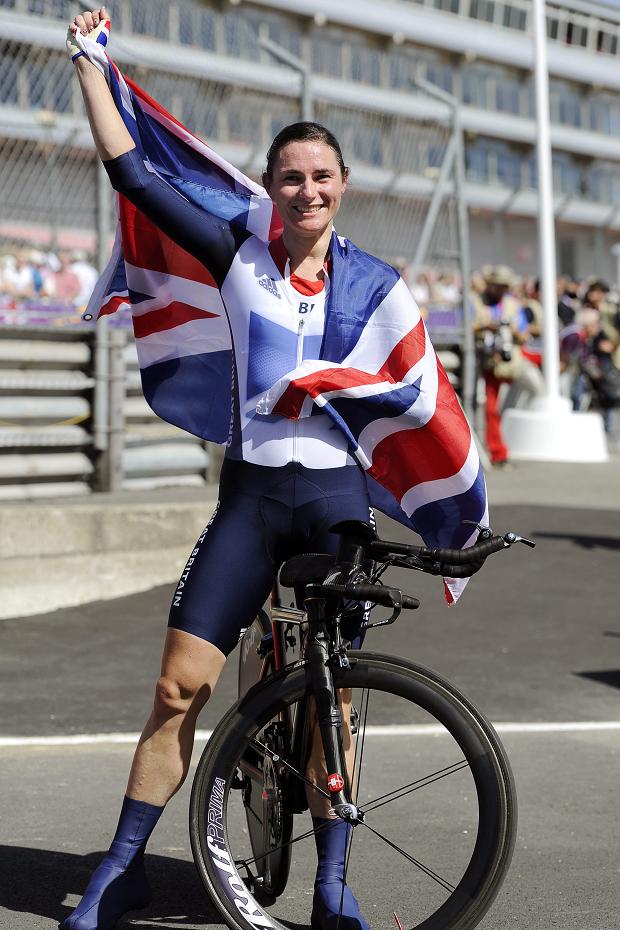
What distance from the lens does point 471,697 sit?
709cm

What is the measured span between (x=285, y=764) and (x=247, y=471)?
749 millimetres

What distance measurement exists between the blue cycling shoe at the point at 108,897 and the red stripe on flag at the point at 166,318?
56.4 inches

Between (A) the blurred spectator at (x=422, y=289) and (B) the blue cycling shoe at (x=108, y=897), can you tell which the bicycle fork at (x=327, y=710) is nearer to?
(B) the blue cycling shoe at (x=108, y=897)

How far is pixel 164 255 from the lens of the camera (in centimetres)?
445

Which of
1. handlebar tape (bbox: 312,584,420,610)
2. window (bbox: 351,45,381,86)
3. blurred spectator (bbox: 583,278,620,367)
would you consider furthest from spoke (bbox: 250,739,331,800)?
blurred spectator (bbox: 583,278,620,367)

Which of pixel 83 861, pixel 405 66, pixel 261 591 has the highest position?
pixel 405 66

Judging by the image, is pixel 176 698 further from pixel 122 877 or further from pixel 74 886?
pixel 74 886

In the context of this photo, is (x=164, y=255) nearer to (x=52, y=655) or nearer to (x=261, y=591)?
(x=261, y=591)

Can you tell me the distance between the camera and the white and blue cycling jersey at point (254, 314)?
406 cm

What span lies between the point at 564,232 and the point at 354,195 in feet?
193

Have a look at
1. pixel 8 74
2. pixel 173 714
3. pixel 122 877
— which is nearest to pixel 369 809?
pixel 173 714

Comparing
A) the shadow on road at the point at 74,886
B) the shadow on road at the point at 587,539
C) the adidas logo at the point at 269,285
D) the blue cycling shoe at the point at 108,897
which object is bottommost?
the shadow on road at the point at 74,886

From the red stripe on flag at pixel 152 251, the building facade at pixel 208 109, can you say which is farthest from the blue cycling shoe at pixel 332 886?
Result: the building facade at pixel 208 109

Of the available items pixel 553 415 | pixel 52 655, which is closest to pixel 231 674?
pixel 52 655
